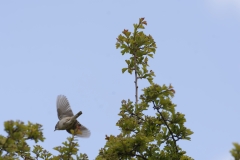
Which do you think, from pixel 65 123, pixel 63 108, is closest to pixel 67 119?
pixel 65 123

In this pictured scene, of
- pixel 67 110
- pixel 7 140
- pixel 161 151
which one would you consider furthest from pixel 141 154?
pixel 67 110

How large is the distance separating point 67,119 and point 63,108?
477mm

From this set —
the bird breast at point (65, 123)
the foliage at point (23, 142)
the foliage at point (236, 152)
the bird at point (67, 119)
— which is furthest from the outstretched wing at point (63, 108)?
the foliage at point (236, 152)

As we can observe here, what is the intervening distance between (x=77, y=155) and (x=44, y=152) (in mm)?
795

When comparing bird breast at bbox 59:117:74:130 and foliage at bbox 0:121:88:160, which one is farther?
bird breast at bbox 59:117:74:130

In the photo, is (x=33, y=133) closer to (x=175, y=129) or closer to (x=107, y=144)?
(x=107, y=144)

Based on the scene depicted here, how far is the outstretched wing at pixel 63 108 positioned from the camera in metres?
7.68

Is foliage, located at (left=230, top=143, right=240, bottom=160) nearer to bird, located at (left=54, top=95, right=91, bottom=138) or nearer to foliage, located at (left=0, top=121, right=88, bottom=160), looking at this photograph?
foliage, located at (left=0, top=121, right=88, bottom=160)

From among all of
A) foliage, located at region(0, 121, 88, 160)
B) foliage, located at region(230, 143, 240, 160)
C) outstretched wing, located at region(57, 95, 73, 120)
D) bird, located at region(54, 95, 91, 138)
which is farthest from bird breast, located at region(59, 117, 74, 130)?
foliage, located at region(230, 143, 240, 160)

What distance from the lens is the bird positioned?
7.18 metres

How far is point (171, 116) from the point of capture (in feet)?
19.1

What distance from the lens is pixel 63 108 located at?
25.5 feet

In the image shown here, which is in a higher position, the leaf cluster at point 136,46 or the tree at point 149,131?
the leaf cluster at point 136,46

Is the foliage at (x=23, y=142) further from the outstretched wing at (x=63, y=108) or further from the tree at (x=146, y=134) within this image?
the outstretched wing at (x=63, y=108)
